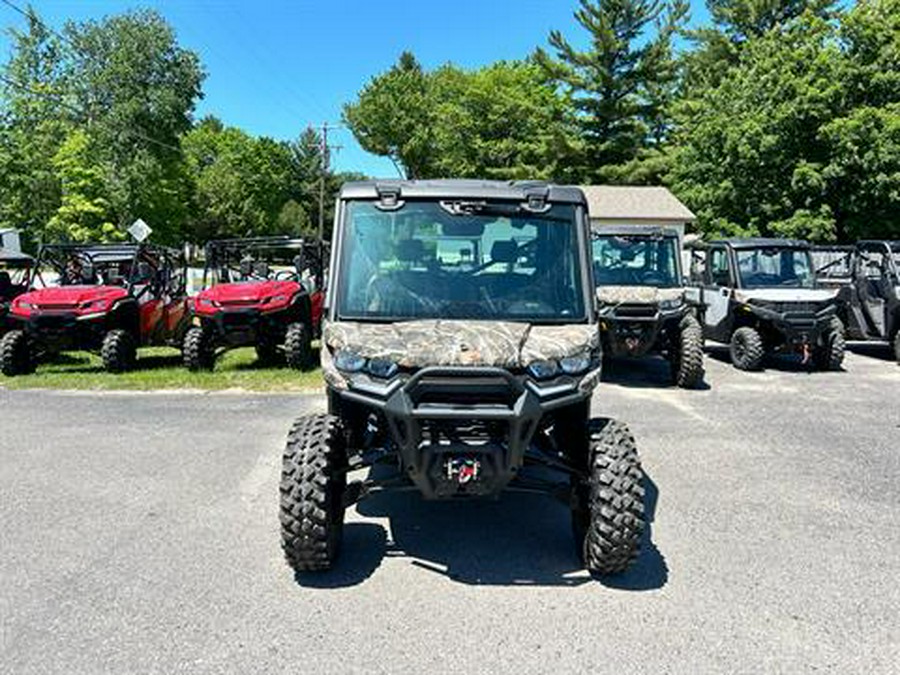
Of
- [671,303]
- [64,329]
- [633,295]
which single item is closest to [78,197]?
[64,329]

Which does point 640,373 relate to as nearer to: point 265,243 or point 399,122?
point 265,243

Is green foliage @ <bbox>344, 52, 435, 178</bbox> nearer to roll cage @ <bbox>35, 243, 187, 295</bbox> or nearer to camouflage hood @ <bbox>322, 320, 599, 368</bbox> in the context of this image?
roll cage @ <bbox>35, 243, 187, 295</bbox>

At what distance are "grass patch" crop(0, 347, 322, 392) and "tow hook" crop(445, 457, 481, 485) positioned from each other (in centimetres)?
607

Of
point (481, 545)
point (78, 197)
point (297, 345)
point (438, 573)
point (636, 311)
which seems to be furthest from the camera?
point (78, 197)

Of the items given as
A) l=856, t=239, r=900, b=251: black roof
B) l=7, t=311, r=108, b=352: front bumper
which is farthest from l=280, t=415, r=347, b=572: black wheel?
l=856, t=239, r=900, b=251: black roof

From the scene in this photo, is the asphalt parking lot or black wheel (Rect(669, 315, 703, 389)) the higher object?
black wheel (Rect(669, 315, 703, 389))

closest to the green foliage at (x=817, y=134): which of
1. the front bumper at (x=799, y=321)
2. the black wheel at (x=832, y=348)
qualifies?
the black wheel at (x=832, y=348)

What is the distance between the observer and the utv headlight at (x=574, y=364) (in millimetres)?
3703

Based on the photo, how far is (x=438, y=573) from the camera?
400 cm

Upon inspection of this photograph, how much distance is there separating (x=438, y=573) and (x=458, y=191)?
225 centimetres

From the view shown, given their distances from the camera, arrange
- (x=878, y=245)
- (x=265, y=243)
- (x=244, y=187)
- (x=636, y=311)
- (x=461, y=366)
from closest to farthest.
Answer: (x=461, y=366) → (x=636, y=311) → (x=265, y=243) → (x=878, y=245) → (x=244, y=187)

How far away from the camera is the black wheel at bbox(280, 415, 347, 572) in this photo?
369 centimetres

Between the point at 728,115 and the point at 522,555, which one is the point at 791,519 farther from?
the point at 728,115

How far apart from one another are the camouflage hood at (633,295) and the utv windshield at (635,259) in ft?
1.87
